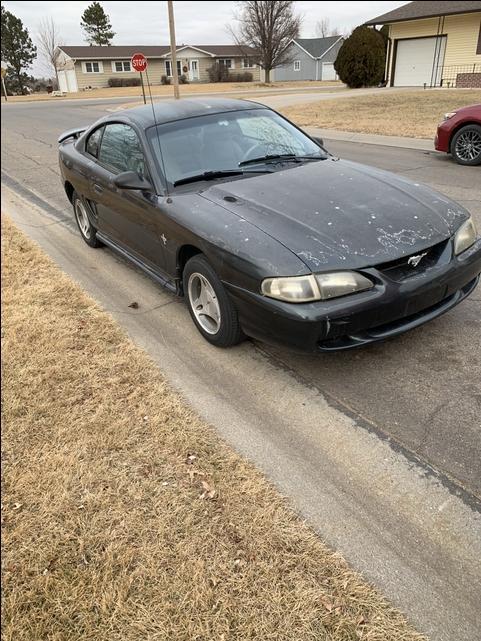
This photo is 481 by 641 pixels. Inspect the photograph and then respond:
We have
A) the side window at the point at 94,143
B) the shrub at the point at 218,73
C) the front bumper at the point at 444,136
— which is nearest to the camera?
the side window at the point at 94,143

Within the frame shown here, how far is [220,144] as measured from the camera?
13.4 feet

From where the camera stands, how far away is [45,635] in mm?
1776

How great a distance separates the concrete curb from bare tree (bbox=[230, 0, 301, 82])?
123ft

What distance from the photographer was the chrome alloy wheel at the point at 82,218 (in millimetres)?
5642

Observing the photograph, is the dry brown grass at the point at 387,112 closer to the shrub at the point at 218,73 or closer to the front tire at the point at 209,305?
the front tire at the point at 209,305

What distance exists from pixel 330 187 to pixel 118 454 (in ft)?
7.36

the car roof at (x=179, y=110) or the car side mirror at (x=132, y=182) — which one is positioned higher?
the car roof at (x=179, y=110)

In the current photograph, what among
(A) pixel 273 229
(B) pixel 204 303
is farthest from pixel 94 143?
(A) pixel 273 229

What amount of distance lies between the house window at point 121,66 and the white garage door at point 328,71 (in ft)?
77.9

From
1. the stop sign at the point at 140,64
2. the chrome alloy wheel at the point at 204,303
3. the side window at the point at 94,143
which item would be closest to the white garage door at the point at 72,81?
the stop sign at the point at 140,64

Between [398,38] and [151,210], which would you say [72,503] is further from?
[398,38]

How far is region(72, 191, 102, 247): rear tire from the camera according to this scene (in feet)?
18.3

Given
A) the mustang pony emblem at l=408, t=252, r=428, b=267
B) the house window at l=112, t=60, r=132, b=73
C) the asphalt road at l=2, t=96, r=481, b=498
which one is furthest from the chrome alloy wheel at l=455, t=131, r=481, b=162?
the house window at l=112, t=60, r=132, b=73

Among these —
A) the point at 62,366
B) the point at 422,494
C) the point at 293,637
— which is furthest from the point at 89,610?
the point at 62,366
